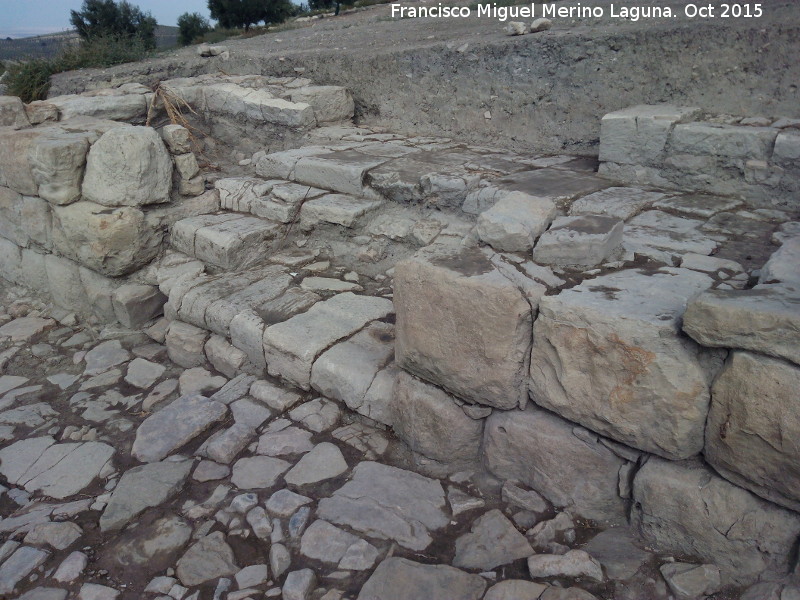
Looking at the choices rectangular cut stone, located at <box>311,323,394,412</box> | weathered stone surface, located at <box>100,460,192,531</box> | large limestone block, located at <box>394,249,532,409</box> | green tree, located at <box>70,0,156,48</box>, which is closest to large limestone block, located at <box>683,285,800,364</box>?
large limestone block, located at <box>394,249,532,409</box>

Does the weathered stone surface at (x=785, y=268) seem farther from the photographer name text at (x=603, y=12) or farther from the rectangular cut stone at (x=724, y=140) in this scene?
the photographer name text at (x=603, y=12)

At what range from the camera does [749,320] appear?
6.33 ft

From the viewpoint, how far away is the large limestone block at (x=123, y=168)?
14.6ft

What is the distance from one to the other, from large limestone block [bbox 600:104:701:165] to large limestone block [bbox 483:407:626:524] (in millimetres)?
2150

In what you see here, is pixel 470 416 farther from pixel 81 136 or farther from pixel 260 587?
pixel 81 136

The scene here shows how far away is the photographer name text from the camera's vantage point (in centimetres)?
420

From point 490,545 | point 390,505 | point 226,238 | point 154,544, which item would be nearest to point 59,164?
point 226,238

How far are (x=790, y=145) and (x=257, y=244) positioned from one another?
340cm

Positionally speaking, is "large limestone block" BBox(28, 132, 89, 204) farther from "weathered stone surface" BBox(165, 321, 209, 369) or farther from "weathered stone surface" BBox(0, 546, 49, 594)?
"weathered stone surface" BBox(0, 546, 49, 594)

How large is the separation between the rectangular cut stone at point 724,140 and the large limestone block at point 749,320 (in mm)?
1705

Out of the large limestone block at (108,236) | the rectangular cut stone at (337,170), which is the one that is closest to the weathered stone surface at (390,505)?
the rectangular cut stone at (337,170)

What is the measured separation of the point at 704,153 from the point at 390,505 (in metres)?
2.79

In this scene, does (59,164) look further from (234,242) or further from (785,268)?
(785,268)

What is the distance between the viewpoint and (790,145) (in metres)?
3.29
